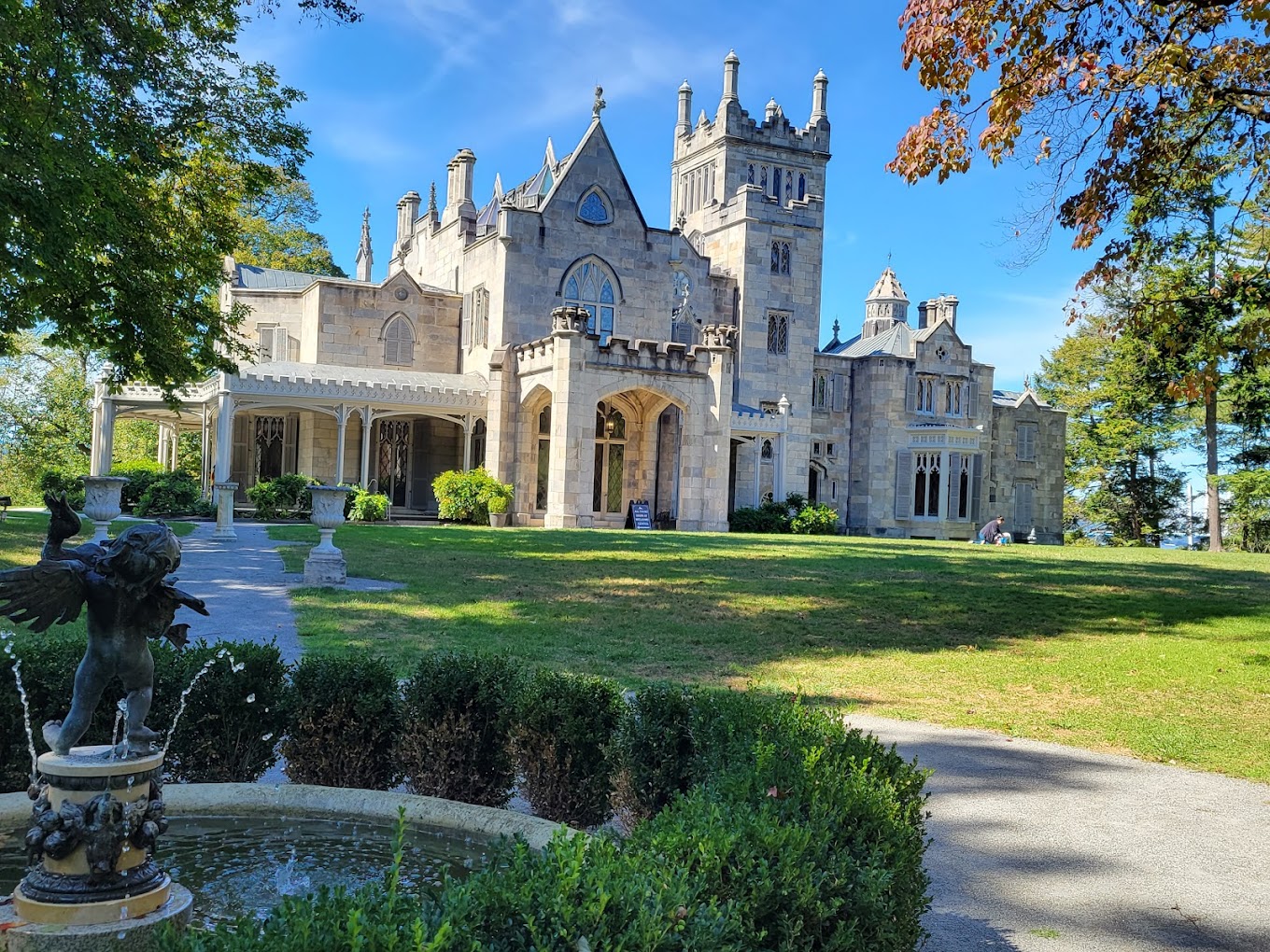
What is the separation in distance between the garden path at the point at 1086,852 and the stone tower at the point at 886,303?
5147 centimetres

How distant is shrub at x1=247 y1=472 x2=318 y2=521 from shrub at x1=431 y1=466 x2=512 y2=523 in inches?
157

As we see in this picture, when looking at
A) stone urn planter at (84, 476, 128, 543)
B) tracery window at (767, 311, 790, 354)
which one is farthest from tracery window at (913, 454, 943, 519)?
stone urn planter at (84, 476, 128, 543)

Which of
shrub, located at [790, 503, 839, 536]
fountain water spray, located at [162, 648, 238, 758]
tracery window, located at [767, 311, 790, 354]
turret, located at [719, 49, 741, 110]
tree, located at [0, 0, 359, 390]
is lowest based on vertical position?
fountain water spray, located at [162, 648, 238, 758]

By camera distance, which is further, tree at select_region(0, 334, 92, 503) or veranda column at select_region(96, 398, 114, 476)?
tree at select_region(0, 334, 92, 503)

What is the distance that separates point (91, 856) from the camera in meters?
3.64

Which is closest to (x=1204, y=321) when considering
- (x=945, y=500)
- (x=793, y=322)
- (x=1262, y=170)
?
(x=1262, y=170)

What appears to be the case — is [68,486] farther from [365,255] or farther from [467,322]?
[365,255]

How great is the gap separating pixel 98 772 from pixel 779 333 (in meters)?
41.4

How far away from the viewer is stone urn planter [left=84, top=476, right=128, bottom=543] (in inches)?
631

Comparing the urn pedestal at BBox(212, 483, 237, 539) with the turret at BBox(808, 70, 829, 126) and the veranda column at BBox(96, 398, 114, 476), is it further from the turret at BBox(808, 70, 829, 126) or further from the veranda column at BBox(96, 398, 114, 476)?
the turret at BBox(808, 70, 829, 126)

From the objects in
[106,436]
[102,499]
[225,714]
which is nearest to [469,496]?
[106,436]

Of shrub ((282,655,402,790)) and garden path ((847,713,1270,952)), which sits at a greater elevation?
shrub ((282,655,402,790))

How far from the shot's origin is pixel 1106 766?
7.75 m

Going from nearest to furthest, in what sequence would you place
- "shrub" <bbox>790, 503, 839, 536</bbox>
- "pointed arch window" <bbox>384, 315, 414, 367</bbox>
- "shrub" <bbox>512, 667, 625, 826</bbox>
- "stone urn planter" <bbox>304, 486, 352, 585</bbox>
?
1. "shrub" <bbox>512, 667, 625, 826</bbox>
2. "stone urn planter" <bbox>304, 486, 352, 585</bbox>
3. "shrub" <bbox>790, 503, 839, 536</bbox>
4. "pointed arch window" <bbox>384, 315, 414, 367</bbox>
